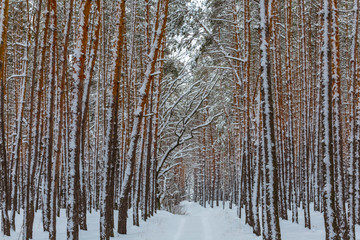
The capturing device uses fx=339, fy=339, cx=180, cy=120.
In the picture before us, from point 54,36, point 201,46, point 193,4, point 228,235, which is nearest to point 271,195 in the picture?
point 228,235

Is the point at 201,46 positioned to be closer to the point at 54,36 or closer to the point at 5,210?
the point at 54,36

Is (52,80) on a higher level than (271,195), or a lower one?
higher

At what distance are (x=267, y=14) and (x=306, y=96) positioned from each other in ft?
30.2

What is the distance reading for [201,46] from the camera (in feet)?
51.8

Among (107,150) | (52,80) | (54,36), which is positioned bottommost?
(107,150)

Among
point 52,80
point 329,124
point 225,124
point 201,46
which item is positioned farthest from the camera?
point 225,124

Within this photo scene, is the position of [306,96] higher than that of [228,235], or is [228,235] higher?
[306,96]

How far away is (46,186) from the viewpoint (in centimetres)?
1036

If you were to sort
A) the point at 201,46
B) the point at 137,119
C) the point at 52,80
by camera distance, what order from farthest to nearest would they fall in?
the point at 201,46 < the point at 137,119 < the point at 52,80

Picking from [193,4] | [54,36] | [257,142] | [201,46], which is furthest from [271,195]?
[193,4]

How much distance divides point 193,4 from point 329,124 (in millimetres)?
10046

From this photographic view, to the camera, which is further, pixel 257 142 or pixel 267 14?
pixel 257 142

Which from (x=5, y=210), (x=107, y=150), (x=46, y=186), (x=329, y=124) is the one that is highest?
(x=329, y=124)

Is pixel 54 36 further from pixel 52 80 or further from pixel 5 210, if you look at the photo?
pixel 5 210
